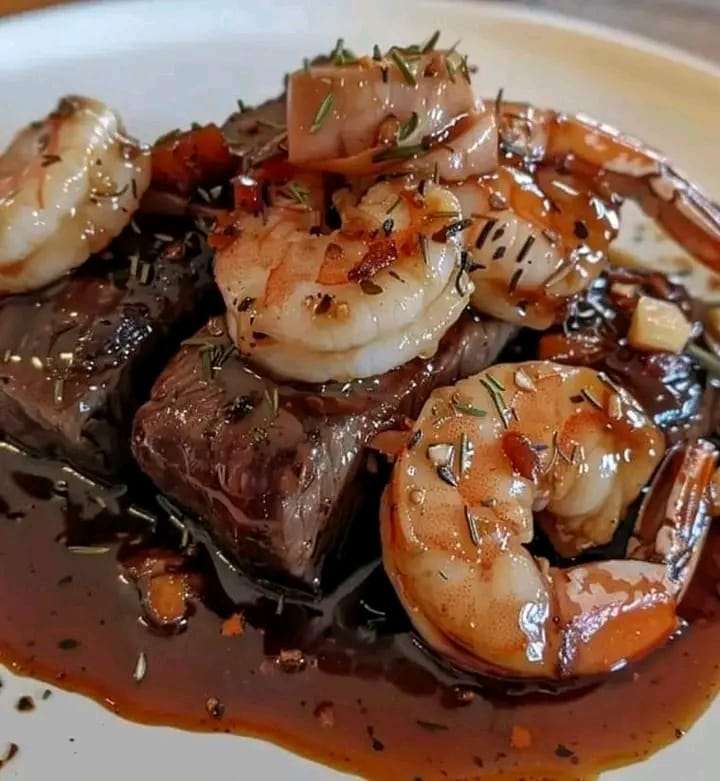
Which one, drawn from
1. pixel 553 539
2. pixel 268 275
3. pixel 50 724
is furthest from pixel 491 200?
pixel 50 724

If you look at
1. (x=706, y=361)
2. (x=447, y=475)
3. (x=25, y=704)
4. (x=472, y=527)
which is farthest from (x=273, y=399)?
(x=706, y=361)

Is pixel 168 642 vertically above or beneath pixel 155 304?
beneath

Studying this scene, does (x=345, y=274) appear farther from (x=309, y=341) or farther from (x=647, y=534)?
(x=647, y=534)

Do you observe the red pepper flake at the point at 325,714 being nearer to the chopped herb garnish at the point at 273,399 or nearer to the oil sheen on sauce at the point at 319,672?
the oil sheen on sauce at the point at 319,672

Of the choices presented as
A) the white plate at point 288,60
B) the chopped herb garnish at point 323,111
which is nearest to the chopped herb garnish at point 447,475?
the chopped herb garnish at point 323,111

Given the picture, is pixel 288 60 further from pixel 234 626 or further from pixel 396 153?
pixel 234 626

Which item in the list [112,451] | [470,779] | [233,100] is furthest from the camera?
[233,100]

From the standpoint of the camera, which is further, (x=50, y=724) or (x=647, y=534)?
(x=647, y=534)
